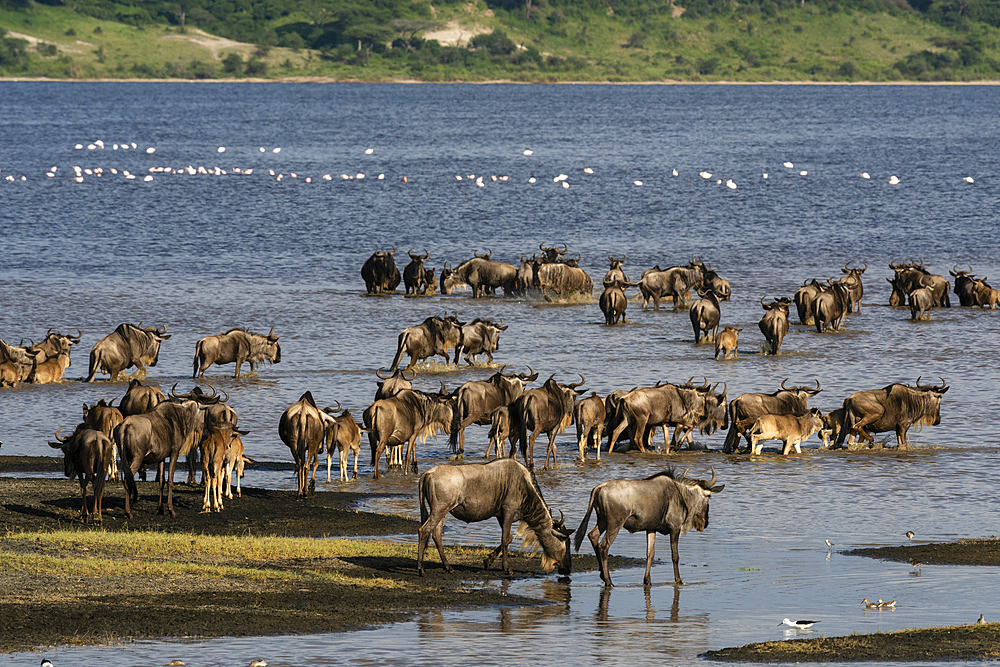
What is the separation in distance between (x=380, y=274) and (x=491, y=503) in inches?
1209

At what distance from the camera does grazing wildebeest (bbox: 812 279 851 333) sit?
131 ft

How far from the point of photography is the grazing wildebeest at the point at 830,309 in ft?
131

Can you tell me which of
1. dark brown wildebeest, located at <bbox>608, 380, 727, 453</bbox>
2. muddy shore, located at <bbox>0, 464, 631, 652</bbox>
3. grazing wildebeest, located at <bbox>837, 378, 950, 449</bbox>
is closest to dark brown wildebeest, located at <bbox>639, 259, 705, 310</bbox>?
grazing wildebeest, located at <bbox>837, 378, 950, 449</bbox>

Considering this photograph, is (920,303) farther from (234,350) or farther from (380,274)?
(234,350)

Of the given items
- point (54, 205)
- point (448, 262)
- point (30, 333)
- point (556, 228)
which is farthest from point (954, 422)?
point (54, 205)

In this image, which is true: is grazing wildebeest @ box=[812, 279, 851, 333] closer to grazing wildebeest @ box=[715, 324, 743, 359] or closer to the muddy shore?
grazing wildebeest @ box=[715, 324, 743, 359]

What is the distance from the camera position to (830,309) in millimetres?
40031

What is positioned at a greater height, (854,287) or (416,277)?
(416,277)

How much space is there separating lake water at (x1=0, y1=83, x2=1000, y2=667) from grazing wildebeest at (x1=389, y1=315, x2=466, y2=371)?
65 centimetres

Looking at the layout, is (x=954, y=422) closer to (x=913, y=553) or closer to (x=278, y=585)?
(x=913, y=553)

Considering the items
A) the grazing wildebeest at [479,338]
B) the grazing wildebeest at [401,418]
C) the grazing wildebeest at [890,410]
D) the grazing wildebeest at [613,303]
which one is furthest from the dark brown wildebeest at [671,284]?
the grazing wildebeest at [401,418]

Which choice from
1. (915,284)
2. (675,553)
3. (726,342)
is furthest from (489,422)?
(915,284)

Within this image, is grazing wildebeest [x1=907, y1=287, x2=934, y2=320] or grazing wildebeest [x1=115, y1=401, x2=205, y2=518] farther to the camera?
grazing wildebeest [x1=907, y1=287, x2=934, y2=320]

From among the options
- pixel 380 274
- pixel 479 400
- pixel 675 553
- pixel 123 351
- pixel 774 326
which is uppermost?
pixel 380 274
